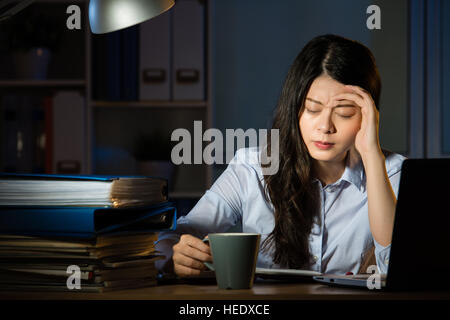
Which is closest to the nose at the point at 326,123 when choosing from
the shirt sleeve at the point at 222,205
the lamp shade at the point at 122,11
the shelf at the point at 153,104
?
the shirt sleeve at the point at 222,205

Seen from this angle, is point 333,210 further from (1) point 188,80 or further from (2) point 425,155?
(2) point 425,155

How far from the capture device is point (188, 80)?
2479mm

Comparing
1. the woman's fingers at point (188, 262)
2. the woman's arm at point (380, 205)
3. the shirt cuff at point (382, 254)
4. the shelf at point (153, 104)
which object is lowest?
the shirt cuff at point (382, 254)

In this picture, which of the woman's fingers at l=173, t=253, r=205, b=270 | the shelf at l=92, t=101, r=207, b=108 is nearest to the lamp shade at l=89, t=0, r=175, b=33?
the woman's fingers at l=173, t=253, r=205, b=270

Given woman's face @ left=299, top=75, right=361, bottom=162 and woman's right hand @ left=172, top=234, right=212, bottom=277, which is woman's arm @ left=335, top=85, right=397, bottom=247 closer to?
woman's face @ left=299, top=75, right=361, bottom=162

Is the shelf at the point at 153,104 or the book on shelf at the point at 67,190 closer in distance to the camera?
the book on shelf at the point at 67,190

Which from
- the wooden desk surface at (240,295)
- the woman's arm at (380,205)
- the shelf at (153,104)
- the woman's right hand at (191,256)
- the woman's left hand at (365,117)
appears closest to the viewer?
the wooden desk surface at (240,295)

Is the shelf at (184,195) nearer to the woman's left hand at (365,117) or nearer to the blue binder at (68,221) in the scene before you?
the woman's left hand at (365,117)

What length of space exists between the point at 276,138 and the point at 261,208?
0.22 meters

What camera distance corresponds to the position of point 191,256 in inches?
39.3

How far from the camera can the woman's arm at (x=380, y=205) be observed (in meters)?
1.19

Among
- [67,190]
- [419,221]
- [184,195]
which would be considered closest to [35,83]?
[184,195]

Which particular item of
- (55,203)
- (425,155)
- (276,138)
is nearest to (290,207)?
(276,138)
